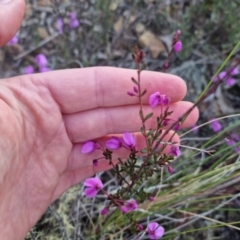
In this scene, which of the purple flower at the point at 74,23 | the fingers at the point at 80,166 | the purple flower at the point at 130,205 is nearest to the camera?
the purple flower at the point at 130,205

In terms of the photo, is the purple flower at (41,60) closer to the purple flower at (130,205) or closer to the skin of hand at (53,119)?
the skin of hand at (53,119)

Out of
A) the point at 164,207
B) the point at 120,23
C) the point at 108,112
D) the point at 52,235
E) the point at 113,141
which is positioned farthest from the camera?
the point at 120,23

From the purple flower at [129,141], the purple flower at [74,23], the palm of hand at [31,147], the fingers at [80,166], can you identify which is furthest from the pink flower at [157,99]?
the purple flower at [74,23]

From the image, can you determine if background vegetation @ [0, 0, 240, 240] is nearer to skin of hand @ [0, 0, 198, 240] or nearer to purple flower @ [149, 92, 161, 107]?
skin of hand @ [0, 0, 198, 240]

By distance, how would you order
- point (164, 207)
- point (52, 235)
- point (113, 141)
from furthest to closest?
point (52, 235)
point (164, 207)
point (113, 141)

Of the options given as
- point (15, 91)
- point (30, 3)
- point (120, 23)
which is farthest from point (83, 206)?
point (30, 3)

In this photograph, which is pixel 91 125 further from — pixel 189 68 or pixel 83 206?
pixel 189 68

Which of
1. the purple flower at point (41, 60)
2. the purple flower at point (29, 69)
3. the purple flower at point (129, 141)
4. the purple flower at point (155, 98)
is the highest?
the purple flower at point (155, 98)

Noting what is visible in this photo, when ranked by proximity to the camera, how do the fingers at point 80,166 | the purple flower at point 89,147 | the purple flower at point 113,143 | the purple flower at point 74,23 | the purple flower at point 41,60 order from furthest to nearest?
the purple flower at point 74,23 → the purple flower at point 41,60 → the fingers at point 80,166 → the purple flower at point 89,147 → the purple flower at point 113,143
